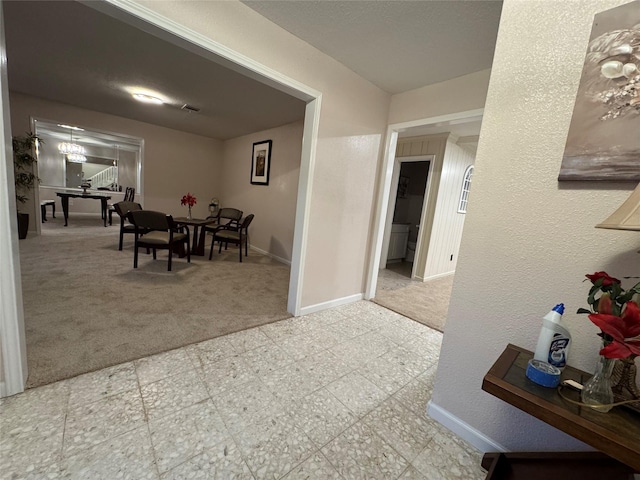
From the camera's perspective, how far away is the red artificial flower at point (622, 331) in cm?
68

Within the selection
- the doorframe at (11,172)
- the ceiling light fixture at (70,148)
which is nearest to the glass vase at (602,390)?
the doorframe at (11,172)

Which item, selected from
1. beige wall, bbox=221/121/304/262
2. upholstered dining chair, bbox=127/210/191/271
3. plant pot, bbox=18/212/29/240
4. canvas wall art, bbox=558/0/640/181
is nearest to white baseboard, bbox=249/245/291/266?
beige wall, bbox=221/121/304/262

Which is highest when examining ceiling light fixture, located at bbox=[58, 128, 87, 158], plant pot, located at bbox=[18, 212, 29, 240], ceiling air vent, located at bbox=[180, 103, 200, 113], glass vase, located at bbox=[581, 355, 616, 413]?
ceiling air vent, located at bbox=[180, 103, 200, 113]

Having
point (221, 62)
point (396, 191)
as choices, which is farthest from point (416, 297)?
point (221, 62)

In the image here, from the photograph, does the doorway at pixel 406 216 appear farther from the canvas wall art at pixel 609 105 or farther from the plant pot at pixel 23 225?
the plant pot at pixel 23 225

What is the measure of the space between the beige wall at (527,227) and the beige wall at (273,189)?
3.39 meters

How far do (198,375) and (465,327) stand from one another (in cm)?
165

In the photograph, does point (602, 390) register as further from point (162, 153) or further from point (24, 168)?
point (24, 168)

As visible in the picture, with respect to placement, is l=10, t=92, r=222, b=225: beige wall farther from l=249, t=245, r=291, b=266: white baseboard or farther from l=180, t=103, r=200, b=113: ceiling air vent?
l=249, t=245, r=291, b=266: white baseboard

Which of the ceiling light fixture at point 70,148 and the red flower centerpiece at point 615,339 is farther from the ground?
the ceiling light fixture at point 70,148

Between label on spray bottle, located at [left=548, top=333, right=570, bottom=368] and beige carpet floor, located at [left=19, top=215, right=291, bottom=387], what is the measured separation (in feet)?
6.69

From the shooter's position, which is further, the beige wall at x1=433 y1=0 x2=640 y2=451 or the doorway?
the doorway

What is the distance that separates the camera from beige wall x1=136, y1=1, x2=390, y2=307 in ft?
5.98

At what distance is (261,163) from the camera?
5.20 metres
